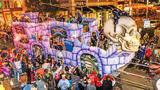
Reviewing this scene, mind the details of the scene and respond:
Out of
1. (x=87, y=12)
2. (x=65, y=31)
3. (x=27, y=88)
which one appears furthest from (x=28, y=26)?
(x=87, y=12)

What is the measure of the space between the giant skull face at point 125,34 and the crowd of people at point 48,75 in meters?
1.26

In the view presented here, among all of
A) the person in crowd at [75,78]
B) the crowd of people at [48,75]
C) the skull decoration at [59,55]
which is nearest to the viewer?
the crowd of people at [48,75]

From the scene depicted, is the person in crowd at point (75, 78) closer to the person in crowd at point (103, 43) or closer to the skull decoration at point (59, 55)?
the skull decoration at point (59, 55)

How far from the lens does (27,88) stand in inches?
204

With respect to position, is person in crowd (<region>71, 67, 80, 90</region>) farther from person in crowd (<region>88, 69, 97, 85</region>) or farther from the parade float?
person in crowd (<region>88, 69, 97, 85</region>)

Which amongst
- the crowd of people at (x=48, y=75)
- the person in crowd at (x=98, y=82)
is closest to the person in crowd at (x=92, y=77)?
the crowd of people at (x=48, y=75)

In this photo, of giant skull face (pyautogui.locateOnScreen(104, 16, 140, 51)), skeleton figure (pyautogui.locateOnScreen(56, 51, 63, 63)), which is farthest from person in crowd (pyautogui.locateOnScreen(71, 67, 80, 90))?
giant skull face (pyautogui.locateOnScreen(104, 16, 140, 51))

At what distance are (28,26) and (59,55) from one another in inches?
117

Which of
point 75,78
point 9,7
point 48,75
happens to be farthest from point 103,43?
point 9,7

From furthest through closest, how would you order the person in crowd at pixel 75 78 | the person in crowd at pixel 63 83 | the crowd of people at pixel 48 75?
1. the person in crowd at pixel 75 78
2. the person in crowd at pixel 63 83
3. the crowd of people at pixel 48 75

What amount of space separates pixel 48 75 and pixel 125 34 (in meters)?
3.44

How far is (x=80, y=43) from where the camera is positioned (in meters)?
5.90

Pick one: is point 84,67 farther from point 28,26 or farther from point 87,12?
point 87,12

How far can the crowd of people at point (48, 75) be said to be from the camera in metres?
5.17
